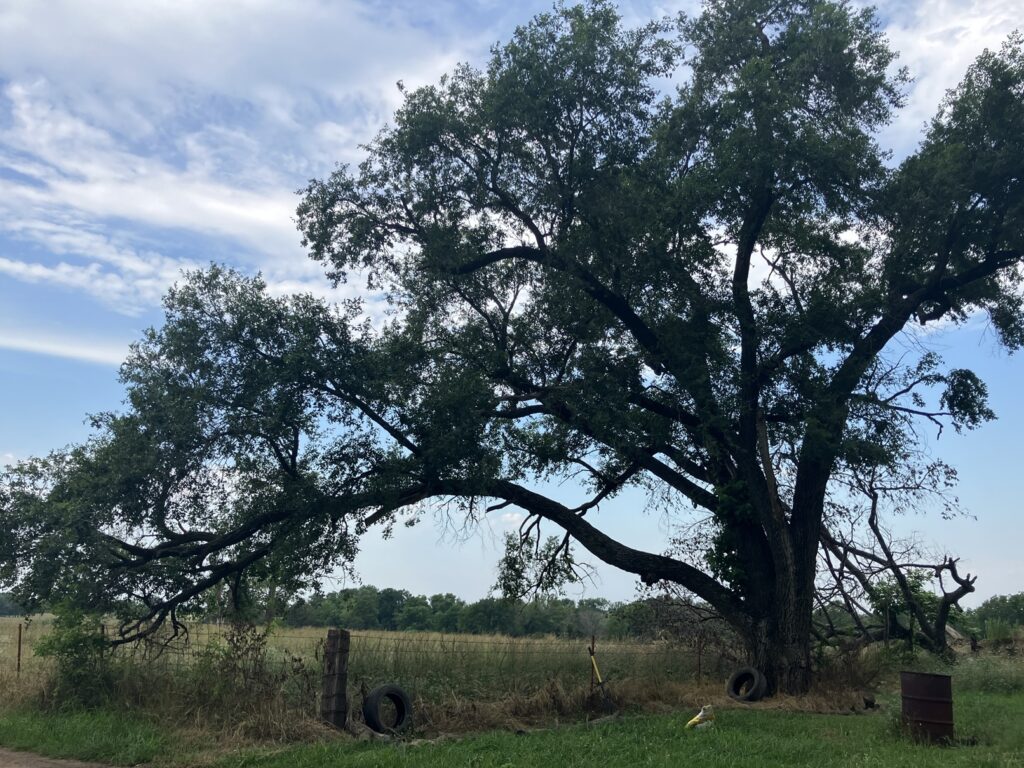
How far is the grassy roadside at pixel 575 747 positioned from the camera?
31.7ft

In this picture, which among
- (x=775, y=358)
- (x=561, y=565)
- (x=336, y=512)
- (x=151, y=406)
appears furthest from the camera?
(x=561, y=565)

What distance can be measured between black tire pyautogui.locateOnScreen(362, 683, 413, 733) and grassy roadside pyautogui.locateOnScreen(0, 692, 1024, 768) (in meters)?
0.68

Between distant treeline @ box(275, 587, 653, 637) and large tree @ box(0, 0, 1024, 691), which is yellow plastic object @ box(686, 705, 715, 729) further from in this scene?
distant treeline @ box(275, 587, 653, 637)

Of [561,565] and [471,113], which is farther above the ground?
[471,113]

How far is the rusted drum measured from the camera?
1091 cm

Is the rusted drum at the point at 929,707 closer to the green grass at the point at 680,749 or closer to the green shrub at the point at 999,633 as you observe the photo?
the green grass at the point at 680,749

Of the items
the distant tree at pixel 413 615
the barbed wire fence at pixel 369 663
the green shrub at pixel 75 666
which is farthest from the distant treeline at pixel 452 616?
the green shrub at pixel 75 666

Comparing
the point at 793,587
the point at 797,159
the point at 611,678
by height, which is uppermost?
the point at 797,159

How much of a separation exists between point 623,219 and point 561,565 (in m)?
7.50

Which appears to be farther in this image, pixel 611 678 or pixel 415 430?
pixel 611 678

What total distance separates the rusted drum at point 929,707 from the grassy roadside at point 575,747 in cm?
25

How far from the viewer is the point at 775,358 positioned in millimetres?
15688

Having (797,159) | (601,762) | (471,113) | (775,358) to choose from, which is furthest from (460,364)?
(601,762)

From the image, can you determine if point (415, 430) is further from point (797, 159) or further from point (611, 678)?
point (797, 159)
